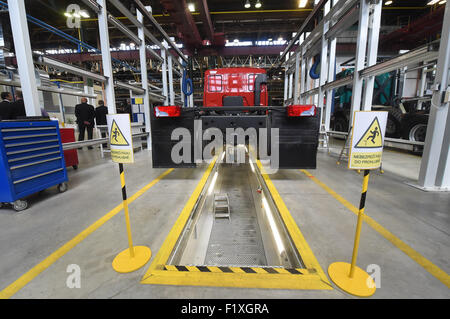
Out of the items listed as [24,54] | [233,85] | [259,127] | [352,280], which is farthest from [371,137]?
[233,85]

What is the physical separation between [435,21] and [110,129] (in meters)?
14.5

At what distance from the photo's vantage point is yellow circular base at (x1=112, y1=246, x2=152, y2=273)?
5.11 feet

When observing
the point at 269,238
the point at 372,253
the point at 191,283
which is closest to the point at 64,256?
the point at 191,283

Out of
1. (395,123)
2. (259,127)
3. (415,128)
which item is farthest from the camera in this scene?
(395,123)

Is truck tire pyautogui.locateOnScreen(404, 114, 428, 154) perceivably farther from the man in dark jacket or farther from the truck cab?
the man in dark jacket

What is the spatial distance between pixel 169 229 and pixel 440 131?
4097mm

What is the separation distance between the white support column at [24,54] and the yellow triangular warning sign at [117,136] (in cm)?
259

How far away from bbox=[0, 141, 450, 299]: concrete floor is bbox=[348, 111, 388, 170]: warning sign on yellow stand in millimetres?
880

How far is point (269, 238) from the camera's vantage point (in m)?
2.63

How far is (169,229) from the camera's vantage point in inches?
84.2

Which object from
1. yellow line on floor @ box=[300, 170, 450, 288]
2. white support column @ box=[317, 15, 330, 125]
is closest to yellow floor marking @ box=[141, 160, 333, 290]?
yellow line on floor @ box=[300, 170, 450, 288]

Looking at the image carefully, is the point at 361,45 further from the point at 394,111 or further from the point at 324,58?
the point at 394,111

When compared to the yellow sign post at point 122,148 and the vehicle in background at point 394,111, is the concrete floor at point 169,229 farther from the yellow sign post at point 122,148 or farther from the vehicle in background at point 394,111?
the vehicle in background at point 394,111

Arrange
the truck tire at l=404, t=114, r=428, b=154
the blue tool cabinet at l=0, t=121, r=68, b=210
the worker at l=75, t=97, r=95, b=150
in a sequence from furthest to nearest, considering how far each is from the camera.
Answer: the worker at l=75, t=97, r=95, b=150
the truck tire at l=404, t=114, r=428, b=154
the blue tool cabinet at l=0, t=121, r=68, b=210
